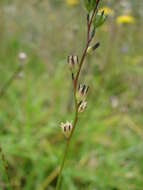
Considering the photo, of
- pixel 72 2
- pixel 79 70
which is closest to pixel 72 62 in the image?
pixel 79 70

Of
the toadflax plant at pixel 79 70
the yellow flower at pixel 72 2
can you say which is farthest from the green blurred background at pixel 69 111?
the toadflax plant at pixel 79 70

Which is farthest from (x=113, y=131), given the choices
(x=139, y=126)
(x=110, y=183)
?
(x=110, y=183)

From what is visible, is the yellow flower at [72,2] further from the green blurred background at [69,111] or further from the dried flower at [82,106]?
the dried flower at [82,106]

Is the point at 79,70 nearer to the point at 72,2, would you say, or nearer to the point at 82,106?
the point at 82,106

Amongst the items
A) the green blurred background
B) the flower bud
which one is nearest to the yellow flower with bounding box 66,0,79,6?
the green blurred background

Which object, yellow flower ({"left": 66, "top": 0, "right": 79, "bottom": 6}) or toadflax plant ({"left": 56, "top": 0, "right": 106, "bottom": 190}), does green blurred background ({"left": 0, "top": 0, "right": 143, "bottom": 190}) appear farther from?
toadflax plant ({"left": 56, "top": 0, "right": 106, "bottom": 190})

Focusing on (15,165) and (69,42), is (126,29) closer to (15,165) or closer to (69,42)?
(69,42)

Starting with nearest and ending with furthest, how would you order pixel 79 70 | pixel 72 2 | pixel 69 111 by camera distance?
pixel 79 70, pixel 69 111, pixel 72 2

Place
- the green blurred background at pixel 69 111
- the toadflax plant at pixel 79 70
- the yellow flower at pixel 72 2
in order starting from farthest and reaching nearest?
1. the yellow flower at pixel 72 2
2. the green blurred background at pixel 69 111
3. the toadflax plant at pixel 79 70
